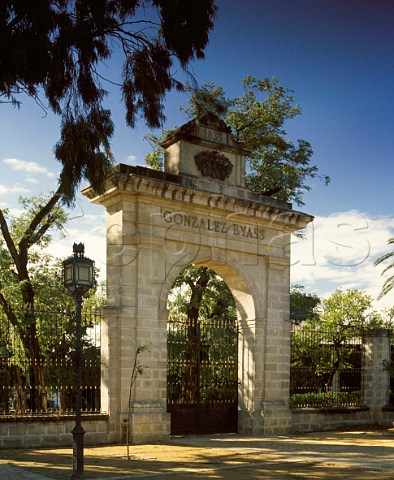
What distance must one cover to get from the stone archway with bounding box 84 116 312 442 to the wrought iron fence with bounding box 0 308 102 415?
2.67 feet

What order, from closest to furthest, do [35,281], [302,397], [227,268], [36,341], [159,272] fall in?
[159,272] < [227,268] < [36,341] < [302,397] < [35,281]

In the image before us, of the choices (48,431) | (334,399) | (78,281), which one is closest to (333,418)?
(334,399)

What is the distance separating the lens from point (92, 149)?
29.6 ft

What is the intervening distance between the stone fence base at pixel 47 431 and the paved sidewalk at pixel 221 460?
346 mm

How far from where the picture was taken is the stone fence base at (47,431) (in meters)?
11.8

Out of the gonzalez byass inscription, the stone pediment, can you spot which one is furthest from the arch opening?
the stone pediment

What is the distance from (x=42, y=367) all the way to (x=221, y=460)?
16.9 ft

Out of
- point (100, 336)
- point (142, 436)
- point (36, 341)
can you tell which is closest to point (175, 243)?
point (100, 336)

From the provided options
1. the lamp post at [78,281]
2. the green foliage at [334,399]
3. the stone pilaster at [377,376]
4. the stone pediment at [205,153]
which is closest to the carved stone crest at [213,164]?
the stone pediment at [205,153]

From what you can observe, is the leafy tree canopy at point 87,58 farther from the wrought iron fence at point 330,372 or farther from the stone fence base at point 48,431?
the wrought iron fence at point 330,372

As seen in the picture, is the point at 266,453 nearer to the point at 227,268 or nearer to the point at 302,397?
the point at 227,268

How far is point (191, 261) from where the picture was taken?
14.8 meters

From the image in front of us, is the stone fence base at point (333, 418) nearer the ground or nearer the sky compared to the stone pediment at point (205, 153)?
nearer the ground

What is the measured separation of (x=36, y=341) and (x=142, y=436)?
5.59 m
